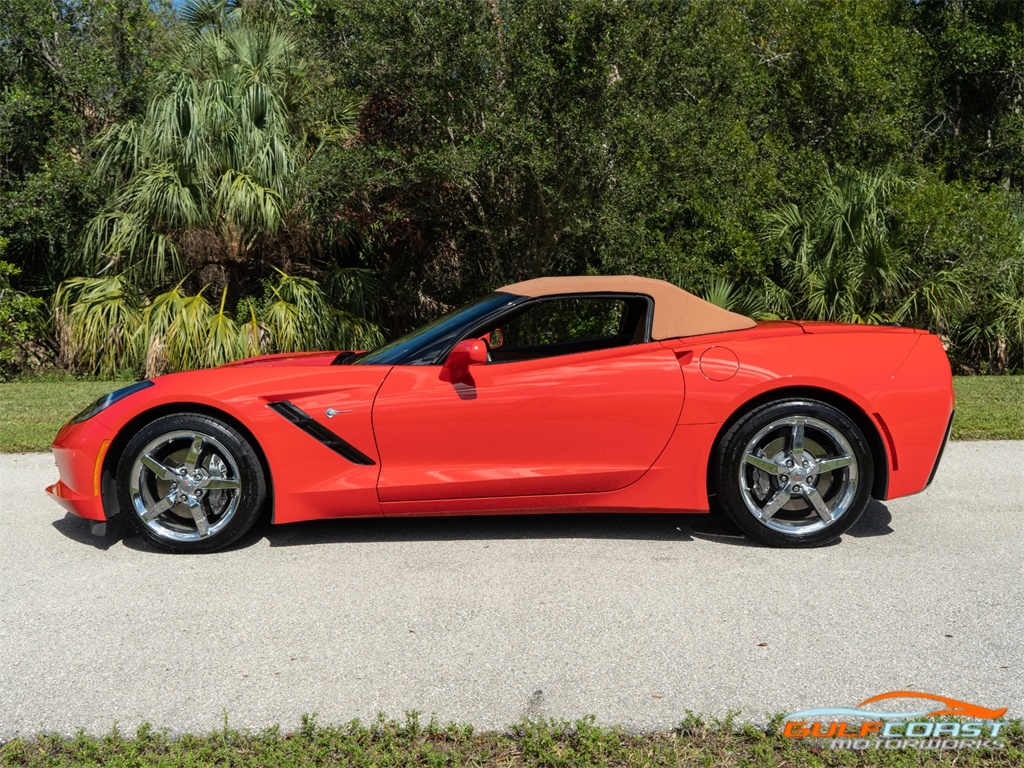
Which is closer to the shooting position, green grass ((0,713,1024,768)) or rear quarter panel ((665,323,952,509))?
green grass ((0,713,1024,768))

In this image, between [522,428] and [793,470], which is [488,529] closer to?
[522,428]

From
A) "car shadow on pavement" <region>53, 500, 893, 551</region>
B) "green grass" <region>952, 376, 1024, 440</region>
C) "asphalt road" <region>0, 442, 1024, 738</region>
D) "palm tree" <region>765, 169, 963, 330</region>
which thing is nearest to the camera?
"asphalt road" <region>0, 442, 1024, 738</region>

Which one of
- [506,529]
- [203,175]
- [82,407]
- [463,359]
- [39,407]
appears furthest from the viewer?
[203,175]

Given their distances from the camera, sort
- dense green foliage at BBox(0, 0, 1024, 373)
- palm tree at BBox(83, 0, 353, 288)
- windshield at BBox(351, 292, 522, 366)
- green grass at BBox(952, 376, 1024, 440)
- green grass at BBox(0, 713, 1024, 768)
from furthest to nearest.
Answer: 1. palm tree at BBox(83, 0, 353, 288)
2. dense green foliage at BBox(0, 0, 1024, 373)
3. green grass at BBox(952, 376, 1024, 440)
4. windshield at BBox(351, 292, 522, 366)
5. green grass at BBox(0, 713, 1024, 768)

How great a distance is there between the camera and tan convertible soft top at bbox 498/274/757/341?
17.2ft

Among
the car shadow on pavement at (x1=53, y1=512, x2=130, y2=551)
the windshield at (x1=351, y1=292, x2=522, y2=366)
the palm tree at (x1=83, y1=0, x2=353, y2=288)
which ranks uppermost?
the palm tree at (x1=83, y1=0, x2=353, y2=288)

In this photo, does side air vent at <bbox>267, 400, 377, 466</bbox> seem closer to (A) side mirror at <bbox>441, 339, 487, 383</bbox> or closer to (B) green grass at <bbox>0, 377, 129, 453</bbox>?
(A) side mirror at <bbox>441, 339, 487, 383</bbox>

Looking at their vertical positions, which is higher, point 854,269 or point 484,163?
point 484,163

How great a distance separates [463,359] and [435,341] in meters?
0.33

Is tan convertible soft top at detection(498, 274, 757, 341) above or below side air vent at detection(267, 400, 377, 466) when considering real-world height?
above

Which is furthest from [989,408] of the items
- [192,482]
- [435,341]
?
[192,482]

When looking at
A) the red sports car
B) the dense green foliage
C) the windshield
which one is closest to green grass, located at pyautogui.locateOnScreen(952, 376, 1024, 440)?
the dense green foliage

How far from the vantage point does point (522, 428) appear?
196 inches

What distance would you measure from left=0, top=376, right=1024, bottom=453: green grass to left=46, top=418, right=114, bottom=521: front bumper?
2.98 m
